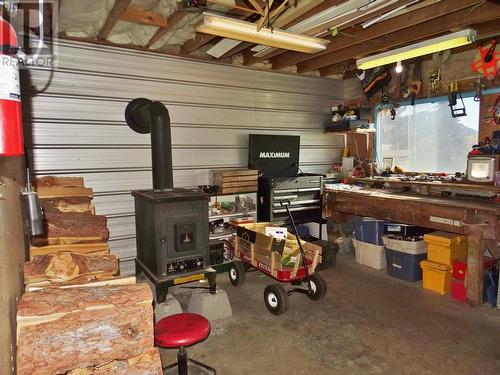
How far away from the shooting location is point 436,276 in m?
4.01

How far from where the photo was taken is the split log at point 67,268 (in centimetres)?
191

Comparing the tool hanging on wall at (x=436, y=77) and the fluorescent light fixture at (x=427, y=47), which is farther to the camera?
the tool hanging on wall at (x=436, y=77)

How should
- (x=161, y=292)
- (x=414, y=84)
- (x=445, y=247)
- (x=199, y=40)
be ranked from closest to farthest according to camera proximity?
(x=161, y=292)
(x=445, y=247)
(x=199, y=40)
(x=414, y=84)

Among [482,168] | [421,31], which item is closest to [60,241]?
[421,31]

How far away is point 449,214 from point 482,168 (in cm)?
87

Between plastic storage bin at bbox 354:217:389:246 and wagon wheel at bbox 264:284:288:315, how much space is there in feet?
6.51

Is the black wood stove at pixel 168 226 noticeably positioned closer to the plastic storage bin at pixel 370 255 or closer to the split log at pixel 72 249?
the split log at pixel 72 249

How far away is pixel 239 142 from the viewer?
17.5ft

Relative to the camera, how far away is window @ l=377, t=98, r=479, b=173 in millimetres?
4804

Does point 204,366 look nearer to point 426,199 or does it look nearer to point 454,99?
point 426,199

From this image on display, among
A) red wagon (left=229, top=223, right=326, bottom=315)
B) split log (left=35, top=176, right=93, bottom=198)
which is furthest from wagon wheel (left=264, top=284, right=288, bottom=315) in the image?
split log (left=35, top=176, right=93, bottom=198)

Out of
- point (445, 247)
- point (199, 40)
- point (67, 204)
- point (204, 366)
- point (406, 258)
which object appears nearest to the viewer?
point (204, 366)

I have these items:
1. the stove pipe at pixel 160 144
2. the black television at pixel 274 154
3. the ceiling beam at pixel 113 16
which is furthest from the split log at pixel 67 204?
the black television at pixel 274 154

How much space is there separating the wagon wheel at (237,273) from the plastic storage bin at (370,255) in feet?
6.15
